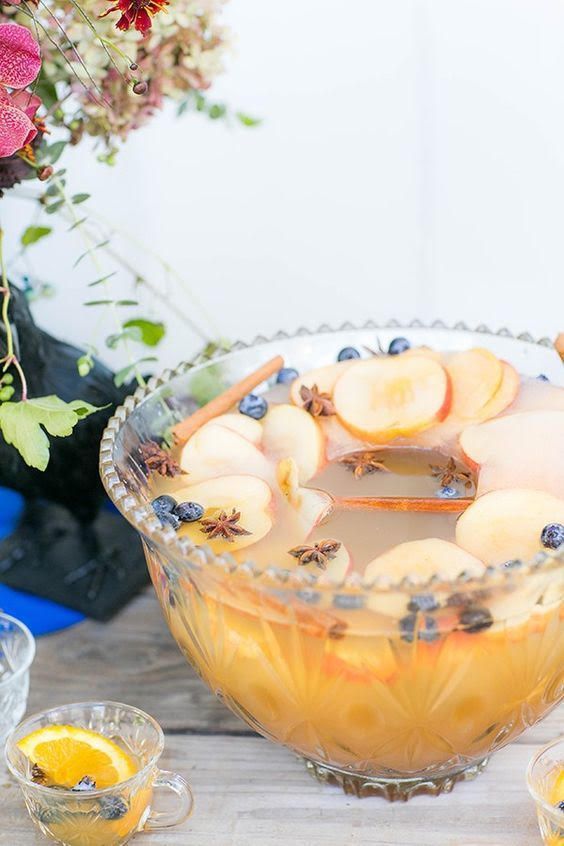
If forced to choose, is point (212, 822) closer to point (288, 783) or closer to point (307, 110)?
point (288, 783)

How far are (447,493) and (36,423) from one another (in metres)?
0.34

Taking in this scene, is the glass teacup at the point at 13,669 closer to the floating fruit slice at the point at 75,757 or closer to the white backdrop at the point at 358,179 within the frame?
the floating fruit slice at the point at 75,757

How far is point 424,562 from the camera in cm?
82

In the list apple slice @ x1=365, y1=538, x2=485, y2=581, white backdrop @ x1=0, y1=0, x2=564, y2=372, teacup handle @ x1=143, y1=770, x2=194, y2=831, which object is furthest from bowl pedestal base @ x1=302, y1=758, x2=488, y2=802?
white backdrop @ x1=0, y1=0, x2=564, y2=372

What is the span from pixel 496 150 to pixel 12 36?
79cm

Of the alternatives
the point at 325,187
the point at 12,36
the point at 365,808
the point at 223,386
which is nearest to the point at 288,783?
the point at 365,808

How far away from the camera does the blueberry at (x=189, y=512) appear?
0.90 metres

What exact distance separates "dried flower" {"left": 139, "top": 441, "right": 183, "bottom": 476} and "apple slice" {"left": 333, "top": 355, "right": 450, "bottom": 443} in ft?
0.54

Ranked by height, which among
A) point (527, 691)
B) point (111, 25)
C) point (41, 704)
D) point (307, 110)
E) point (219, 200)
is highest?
point (111, 25)

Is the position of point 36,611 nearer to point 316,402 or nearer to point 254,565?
point 316,402

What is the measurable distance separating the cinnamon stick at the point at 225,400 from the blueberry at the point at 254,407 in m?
0.02

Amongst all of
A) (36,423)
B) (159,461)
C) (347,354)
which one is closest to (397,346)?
(347,354)

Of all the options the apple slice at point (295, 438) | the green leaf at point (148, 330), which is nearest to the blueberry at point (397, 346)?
the apple slice at point (295, 438)

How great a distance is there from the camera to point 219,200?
60.0 inches
